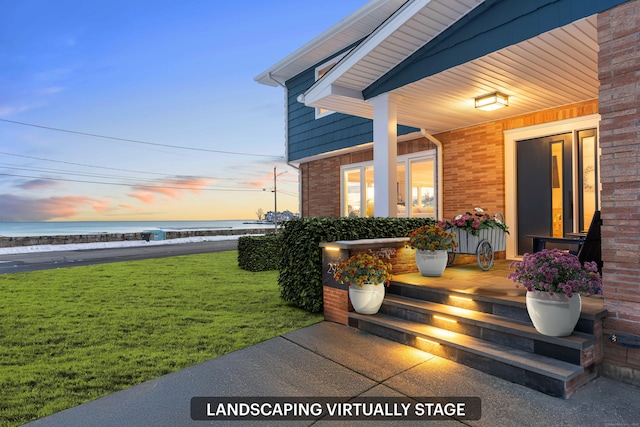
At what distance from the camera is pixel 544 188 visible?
21.5 ft

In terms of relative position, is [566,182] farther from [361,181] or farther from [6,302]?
[6,302]

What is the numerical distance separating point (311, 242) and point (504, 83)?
12.2 ft

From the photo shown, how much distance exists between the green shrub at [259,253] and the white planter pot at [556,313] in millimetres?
6802

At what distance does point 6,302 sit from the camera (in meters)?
5.73

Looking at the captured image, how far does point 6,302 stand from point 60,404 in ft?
14.8

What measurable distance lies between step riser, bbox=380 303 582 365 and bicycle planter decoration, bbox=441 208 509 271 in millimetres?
1891

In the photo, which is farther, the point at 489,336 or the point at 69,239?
the point at 69,239

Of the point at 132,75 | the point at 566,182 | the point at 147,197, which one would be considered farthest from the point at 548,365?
the point at 147,197

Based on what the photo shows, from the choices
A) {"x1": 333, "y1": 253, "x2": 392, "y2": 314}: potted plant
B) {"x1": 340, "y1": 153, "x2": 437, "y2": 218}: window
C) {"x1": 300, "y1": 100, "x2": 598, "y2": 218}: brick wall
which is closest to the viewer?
{"x1": 333, "y1": 253, "x2": 392, "y2": 314}: potted plant

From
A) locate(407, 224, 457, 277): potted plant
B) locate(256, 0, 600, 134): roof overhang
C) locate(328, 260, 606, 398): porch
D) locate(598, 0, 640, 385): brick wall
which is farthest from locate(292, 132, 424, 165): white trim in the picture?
locate(598, 0, 640, 385): brick wall

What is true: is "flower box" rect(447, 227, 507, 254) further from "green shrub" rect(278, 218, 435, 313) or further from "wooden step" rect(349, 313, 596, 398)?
"wooden step" rect(349, 313, 596, 398)

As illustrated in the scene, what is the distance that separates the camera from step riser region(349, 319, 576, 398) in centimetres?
256

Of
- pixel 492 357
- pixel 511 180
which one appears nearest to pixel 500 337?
pixel 492 357

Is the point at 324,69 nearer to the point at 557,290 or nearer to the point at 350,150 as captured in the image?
the point at 350,150
